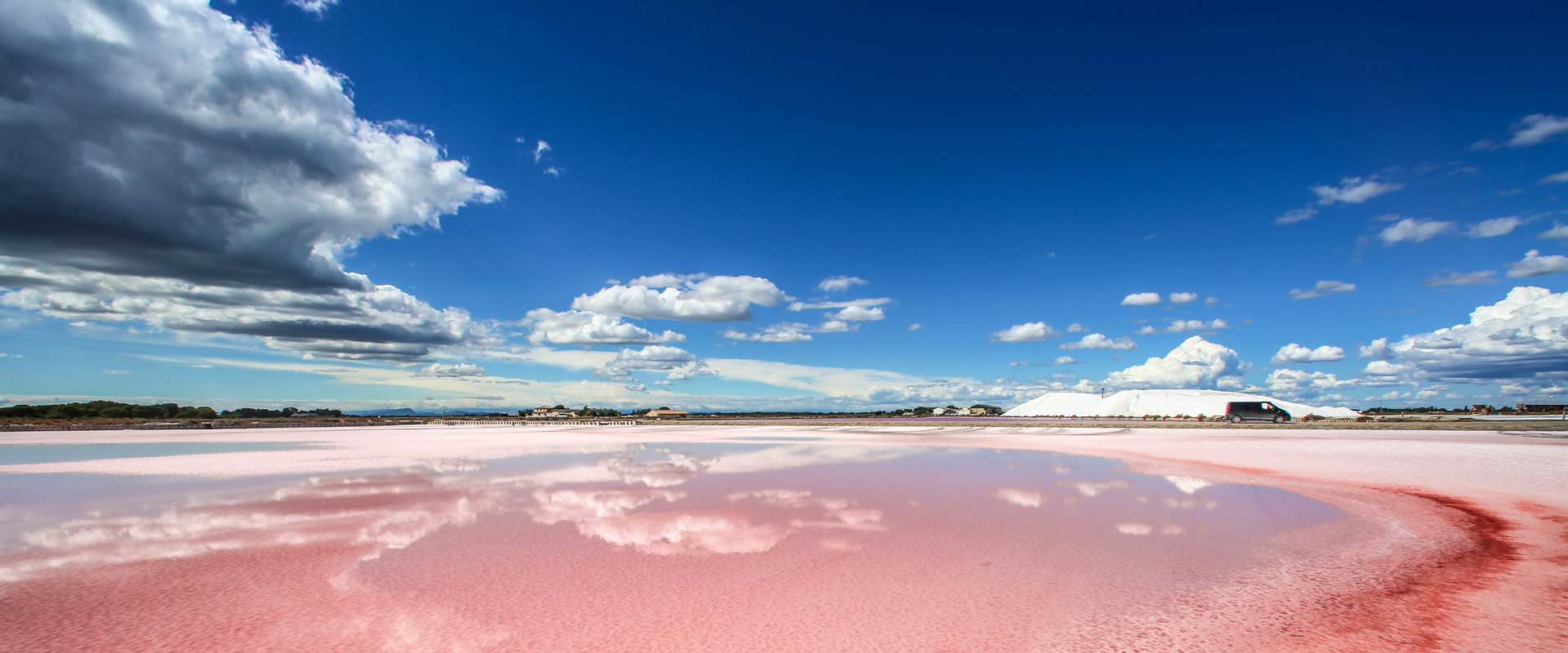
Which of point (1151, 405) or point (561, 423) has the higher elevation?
point (1151, 405)

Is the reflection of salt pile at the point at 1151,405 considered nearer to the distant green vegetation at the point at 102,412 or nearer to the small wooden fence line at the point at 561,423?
the small wooden fence line at the point at 561,423

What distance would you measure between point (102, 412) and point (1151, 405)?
162 metres

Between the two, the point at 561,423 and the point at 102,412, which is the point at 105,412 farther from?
the point at 561,423

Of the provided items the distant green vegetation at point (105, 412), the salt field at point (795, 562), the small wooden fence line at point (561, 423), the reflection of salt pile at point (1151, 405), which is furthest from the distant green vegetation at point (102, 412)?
the reflection of salt pile at point (1151, 405)

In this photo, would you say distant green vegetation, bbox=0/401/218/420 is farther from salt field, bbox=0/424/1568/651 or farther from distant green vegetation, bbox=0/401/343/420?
salt field, bbox=0/424/1568/651

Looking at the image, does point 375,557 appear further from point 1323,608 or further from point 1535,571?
point 1535,571

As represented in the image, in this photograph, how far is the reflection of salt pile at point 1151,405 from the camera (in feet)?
303

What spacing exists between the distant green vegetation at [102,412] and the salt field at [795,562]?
104368 millimetres

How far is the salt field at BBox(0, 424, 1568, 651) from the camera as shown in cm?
666

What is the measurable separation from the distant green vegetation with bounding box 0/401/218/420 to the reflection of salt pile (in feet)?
463

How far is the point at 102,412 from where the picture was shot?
97.2 metres

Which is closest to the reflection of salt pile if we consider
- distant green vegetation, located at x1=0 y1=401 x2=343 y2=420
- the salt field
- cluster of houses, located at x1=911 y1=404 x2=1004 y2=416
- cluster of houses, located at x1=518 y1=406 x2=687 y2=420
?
cluster of houses, located at x1=911 y1=404 x2=1004 y2=416

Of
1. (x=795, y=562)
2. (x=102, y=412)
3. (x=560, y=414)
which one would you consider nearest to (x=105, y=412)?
(x=102, y=412)

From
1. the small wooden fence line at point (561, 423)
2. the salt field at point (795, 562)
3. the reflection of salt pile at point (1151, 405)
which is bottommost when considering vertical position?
the salt field at point (795, 562)
